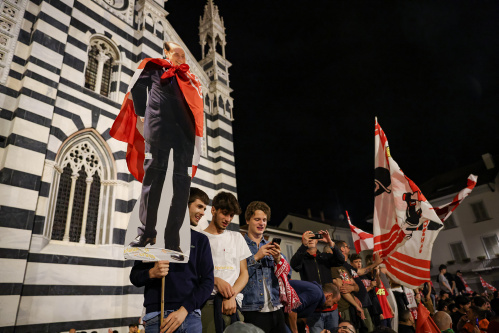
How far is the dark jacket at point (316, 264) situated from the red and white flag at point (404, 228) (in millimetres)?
1820

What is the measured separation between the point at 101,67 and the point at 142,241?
9.66 m

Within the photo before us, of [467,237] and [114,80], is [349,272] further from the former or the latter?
[467,237]

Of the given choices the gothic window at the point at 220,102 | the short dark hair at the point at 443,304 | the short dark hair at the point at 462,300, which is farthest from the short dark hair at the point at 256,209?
the gothic window at the point at 220,102

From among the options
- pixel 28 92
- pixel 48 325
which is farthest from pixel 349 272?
pixel 28 92

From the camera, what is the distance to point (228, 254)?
3371 millimetres

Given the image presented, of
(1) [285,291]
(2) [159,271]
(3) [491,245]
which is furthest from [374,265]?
(3) [491,245]

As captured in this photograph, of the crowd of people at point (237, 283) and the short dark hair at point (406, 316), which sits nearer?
the crowd of people at point (237, 283)

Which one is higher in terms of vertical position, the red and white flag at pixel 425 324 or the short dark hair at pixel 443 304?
the red and white flag at pixel 425 324

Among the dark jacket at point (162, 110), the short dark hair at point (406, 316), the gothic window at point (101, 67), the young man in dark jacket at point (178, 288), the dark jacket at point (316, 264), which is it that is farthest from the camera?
the gothic window at point (101, 67)

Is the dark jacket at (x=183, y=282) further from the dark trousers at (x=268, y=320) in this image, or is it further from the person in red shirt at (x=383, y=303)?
the person in red shirt at (x=383, y=303)

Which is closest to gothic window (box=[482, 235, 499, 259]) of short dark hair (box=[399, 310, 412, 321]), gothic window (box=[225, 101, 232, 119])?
short dark hair (box=[399, 310, 412, 321])

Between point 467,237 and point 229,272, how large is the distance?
101ft

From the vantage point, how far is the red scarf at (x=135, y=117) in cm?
374

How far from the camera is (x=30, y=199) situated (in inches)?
283
